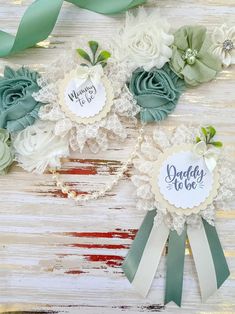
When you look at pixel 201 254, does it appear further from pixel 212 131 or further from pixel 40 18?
pixel 40 18

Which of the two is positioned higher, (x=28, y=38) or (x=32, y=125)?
(x=28, y=38)

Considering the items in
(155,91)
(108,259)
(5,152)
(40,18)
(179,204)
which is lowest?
(108,259)

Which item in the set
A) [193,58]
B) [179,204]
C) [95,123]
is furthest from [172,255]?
[193,58]

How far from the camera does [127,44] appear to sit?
98 cm

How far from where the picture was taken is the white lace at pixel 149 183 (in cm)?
98

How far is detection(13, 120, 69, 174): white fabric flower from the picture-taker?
983 millimetres

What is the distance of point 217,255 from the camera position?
101 centimetres

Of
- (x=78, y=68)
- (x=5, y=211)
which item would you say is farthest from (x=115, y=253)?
(x=78, y=68)

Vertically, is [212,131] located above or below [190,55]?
below

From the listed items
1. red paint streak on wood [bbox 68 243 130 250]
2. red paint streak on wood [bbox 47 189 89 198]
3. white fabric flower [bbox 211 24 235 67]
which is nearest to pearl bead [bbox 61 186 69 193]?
red paint streak on wood [bbox 47 189 89 198]

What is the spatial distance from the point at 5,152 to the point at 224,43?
56 cm

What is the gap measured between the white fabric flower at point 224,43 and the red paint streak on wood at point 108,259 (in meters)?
0.52

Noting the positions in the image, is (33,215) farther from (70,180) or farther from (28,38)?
(28,38)

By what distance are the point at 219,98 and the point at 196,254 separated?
365 millimetres
